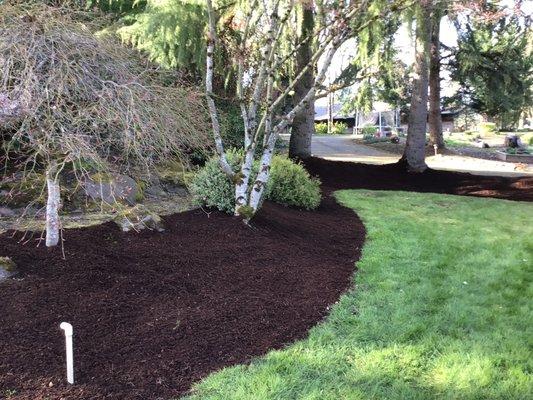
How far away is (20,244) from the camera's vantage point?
3854mm

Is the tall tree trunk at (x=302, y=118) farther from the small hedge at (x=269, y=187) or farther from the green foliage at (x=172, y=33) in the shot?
the small hedge at (x=269, y=187)

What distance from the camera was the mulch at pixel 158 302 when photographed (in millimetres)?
2570

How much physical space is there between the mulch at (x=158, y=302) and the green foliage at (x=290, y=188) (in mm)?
1859

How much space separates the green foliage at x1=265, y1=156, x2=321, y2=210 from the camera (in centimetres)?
714

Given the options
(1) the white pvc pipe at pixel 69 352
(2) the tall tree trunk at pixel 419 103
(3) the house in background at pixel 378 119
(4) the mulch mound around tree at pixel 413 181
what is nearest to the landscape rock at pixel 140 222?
(1) the white pvc pipe at pixel 69 352

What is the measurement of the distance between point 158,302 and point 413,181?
9136mm

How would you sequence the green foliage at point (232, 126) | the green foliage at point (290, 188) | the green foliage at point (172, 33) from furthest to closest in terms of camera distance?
the green foliage at point (232, 126) → the green foliage at point (172, 33) → the green foliage at point (290, 188)

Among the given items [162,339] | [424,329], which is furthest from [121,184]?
[424,329]

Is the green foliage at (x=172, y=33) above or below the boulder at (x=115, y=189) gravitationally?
above

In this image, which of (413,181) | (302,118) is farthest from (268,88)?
(413,181)

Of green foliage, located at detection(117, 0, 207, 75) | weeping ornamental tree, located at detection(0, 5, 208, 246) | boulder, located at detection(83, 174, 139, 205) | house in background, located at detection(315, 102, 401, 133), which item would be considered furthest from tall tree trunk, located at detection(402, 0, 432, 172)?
house in background, located at detection(315, 102, 401, 133)

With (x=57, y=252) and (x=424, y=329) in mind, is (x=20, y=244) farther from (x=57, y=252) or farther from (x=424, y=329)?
(x=424, y=329)

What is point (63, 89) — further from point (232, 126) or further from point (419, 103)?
point (419, 103)

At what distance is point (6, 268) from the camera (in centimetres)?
332
